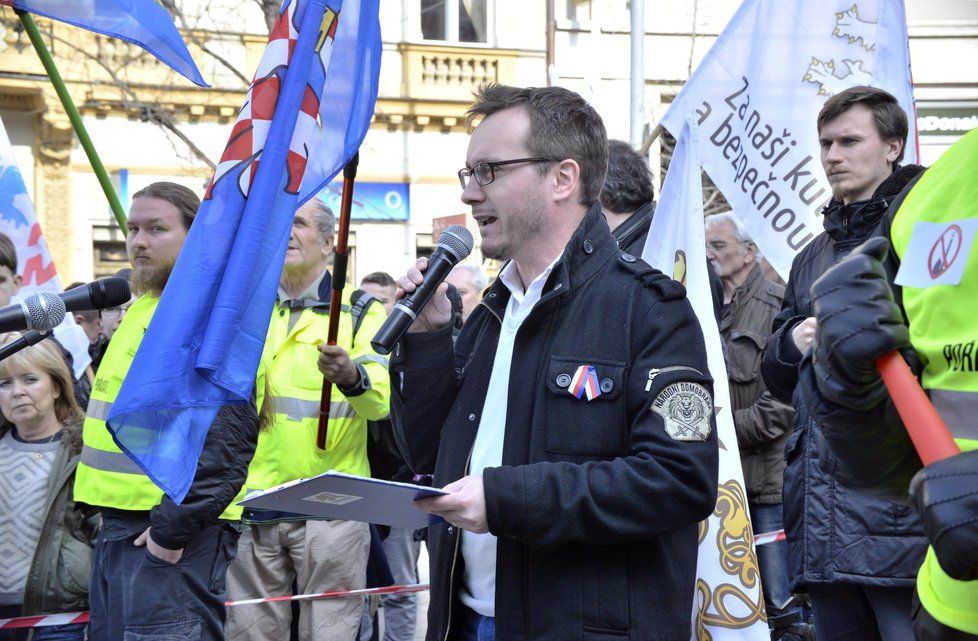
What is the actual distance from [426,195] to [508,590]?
55.7 ft

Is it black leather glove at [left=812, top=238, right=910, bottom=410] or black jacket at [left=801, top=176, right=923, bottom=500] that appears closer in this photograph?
black leather glove at [left=812, top=238, right=910, bottom=410]

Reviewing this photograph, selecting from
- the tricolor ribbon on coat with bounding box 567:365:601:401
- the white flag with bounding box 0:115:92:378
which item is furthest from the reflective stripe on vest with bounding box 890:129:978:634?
the white flag with bounding box 0:115:92:378

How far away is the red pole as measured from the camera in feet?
5.75

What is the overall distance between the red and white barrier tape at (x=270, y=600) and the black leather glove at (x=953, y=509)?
4.13 metres

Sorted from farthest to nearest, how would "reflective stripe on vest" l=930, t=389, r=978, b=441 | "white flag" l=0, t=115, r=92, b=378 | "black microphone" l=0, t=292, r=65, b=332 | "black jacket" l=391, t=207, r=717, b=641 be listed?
"white flag" l=0, t=115, r=92, b=378 < "black microphone" l=0, t=292, r=65, b=332 < "black jacket" l=391, t=207, r=717, b=641 < "reflective stripe on vest" l=930, t=389, r=978, b=441

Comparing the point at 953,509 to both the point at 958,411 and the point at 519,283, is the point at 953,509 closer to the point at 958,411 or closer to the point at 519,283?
the point at 958,411

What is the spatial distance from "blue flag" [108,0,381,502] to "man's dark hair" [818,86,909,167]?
1.61 m

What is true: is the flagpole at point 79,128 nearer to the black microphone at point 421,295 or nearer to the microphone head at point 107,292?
the microphone head at point 107,292

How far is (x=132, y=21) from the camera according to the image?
5582 millimetres

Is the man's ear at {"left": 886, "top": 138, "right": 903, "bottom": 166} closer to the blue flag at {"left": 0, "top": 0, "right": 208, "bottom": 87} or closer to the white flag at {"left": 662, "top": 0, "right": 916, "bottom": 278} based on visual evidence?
the white flag at {"left": 662, "top": 0, "right": 916, "bottom": 278}

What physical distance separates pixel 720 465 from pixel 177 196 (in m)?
2.29

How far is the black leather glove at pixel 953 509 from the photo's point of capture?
5.44 feet

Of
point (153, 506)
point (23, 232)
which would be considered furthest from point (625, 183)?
point (23, 232)

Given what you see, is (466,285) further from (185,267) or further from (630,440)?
(630,440)
